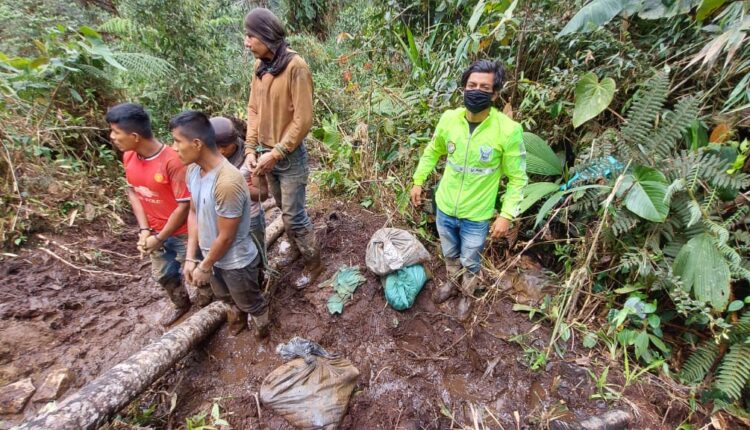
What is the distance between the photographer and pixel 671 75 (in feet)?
8.36

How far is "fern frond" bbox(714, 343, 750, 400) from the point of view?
74.3 inches

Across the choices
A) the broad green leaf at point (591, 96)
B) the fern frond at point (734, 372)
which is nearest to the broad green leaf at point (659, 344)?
the fern frond at point (734, 372)

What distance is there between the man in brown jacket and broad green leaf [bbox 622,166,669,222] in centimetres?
221

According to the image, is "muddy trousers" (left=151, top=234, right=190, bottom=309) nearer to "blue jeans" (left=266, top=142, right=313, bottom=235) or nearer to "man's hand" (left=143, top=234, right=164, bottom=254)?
"man's hand" (left=143, top=234, right=164, bottom=254)

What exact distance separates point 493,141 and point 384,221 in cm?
164

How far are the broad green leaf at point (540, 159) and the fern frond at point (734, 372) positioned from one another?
4.99ft

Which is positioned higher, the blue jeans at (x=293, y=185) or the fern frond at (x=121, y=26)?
the fern frond at (x=121, y=26)

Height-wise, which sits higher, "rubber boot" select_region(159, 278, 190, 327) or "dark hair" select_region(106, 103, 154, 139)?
"dark hair" select_region(106, 103, 154, 139)

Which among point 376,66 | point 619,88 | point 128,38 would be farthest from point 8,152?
point 619,88

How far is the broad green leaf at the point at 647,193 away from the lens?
2072 mm

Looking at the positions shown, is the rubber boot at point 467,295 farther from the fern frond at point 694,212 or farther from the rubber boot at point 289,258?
the rubber boot at point 289,258

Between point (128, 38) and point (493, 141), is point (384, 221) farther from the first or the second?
point (128, 38)

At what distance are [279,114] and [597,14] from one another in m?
2.42

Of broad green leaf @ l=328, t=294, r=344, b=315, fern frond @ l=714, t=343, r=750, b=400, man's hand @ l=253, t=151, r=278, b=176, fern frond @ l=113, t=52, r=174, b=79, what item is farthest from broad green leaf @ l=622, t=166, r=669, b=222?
fern frond @ l=113, t=52, r=174, b=79
